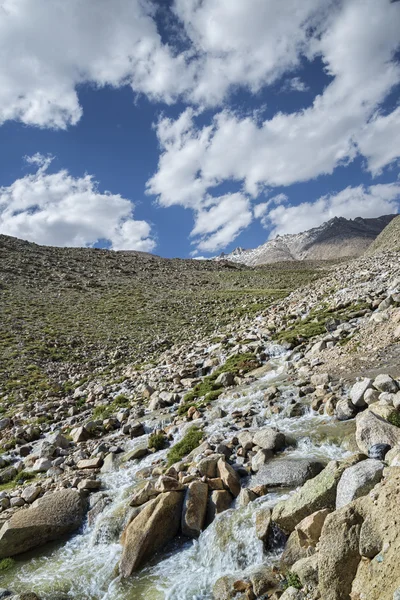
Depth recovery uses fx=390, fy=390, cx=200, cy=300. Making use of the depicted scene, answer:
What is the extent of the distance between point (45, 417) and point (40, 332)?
20.2m

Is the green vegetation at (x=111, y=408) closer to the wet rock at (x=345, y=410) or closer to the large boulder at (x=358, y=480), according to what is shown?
the wet rock at (x=345, y=410)

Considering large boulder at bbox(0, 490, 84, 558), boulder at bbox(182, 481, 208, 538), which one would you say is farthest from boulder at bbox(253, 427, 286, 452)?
large boulder at bbox(0, 490, 84, 558)

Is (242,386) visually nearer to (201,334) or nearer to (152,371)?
(152,371)

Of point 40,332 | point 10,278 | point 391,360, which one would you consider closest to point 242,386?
point 391,360

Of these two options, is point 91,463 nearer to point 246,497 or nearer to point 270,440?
point 270,440

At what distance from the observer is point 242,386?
18.3m

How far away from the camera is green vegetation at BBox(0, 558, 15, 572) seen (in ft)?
34.1

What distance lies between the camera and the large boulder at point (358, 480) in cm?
750

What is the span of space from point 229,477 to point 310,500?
2.82 meters

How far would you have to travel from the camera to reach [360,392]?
12.2 metres

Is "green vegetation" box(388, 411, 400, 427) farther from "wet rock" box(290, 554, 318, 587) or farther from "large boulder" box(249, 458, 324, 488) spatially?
"wet rock" box(290, 554, 318, 587)

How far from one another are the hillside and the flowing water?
1579 centimetres

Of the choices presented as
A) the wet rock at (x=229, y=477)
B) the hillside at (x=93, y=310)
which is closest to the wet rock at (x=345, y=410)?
the wet rock at (x=229, y=477)

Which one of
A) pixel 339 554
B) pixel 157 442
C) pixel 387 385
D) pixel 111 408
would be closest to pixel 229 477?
pixel 339 554
